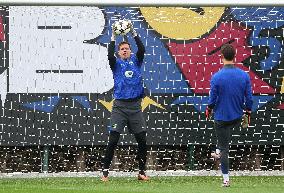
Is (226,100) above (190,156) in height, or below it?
above

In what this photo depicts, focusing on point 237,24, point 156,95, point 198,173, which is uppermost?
point 237,24

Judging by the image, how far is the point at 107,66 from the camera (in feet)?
52.6

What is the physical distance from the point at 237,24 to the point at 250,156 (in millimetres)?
2054

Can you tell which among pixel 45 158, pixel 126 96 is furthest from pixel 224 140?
pixel 45 158

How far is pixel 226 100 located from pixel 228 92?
0.33 feet

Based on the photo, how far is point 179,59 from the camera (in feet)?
52.9

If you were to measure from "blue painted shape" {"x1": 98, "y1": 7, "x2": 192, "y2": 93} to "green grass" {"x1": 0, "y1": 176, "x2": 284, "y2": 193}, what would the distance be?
1699 millimetres

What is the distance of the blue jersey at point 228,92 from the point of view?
13.0m

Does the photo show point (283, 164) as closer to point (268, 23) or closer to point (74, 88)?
point (268, 23)

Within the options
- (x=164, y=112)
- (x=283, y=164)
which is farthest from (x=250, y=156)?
(x=164, y=112)

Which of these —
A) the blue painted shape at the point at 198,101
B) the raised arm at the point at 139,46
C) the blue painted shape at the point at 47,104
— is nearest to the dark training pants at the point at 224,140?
the raised arm at the point at 139,46

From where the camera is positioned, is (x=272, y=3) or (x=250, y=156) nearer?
(x=272, y=3)

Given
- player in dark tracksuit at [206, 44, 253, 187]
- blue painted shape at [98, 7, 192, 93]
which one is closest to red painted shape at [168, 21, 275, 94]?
blue painted shape at [98, 7, 192, 93]

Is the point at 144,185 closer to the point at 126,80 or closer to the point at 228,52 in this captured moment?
the point at 126,80
